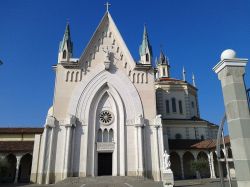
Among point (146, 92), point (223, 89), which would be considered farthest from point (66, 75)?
point (223, 89)

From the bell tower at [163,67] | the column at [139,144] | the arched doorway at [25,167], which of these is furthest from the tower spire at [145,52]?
Answer: the arched doorway at [25,167]

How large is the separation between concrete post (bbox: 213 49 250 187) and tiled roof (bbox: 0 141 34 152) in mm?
28687

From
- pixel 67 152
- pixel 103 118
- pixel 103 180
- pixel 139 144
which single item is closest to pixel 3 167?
pixel 67 152

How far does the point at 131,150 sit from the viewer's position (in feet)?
91.7

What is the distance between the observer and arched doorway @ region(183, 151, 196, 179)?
1394 inches

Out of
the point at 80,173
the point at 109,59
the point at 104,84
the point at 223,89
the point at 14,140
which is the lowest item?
the point at 80,173

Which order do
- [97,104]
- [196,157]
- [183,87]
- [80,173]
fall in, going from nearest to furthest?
[80,173] → [97,104] → [196,157] → [183,87]

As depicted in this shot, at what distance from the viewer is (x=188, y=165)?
36.4 metres

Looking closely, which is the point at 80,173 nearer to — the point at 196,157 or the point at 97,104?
the point at 97,104

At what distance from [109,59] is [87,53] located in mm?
2805

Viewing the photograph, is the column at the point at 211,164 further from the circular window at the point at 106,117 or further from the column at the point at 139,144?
the circular window at the point at 106,117

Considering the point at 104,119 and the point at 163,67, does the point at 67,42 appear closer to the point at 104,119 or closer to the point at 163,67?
the point at 104,119

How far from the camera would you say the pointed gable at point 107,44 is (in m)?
31.1

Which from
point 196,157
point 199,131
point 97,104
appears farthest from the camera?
point 199,131
